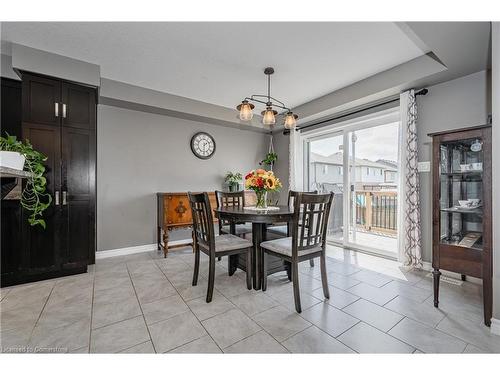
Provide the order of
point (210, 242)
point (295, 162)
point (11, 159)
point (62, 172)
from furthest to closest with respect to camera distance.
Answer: point (295, 162) < point (62, 172) < point (210, 242) < point (11, 159)

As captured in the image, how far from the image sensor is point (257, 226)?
2381 millimetres

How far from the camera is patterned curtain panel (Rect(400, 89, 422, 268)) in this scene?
113 inches

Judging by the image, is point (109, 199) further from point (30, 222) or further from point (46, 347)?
point (46, 347)

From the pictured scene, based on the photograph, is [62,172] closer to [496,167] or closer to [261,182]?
[261,182]

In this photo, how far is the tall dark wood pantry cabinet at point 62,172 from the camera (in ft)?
8.26

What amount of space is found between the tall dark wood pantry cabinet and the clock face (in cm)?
163

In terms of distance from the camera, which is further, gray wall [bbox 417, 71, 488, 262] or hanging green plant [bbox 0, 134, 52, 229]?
gray wall [bbox 417, 71, 488, 262]

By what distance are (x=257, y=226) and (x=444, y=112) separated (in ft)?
8.71

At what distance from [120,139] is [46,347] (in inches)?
111

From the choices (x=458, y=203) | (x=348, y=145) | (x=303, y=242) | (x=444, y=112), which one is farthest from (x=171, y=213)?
(x=444, y=112)

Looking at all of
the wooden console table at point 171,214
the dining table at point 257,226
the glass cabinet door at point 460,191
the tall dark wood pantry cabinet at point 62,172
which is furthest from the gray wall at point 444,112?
the tall dark wood pantry cabinet at point 62,172

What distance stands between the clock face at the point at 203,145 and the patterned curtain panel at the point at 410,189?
3.10 m

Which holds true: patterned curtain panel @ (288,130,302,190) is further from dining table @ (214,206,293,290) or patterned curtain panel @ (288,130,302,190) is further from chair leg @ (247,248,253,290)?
chair leg @ (247,248,253,290)

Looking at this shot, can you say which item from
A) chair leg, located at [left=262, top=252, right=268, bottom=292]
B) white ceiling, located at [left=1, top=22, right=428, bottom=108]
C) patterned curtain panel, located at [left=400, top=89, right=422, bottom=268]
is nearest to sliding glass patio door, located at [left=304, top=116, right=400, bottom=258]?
patterned curtain panel, located at [left=400, top=89, right=422, bottom=268]
